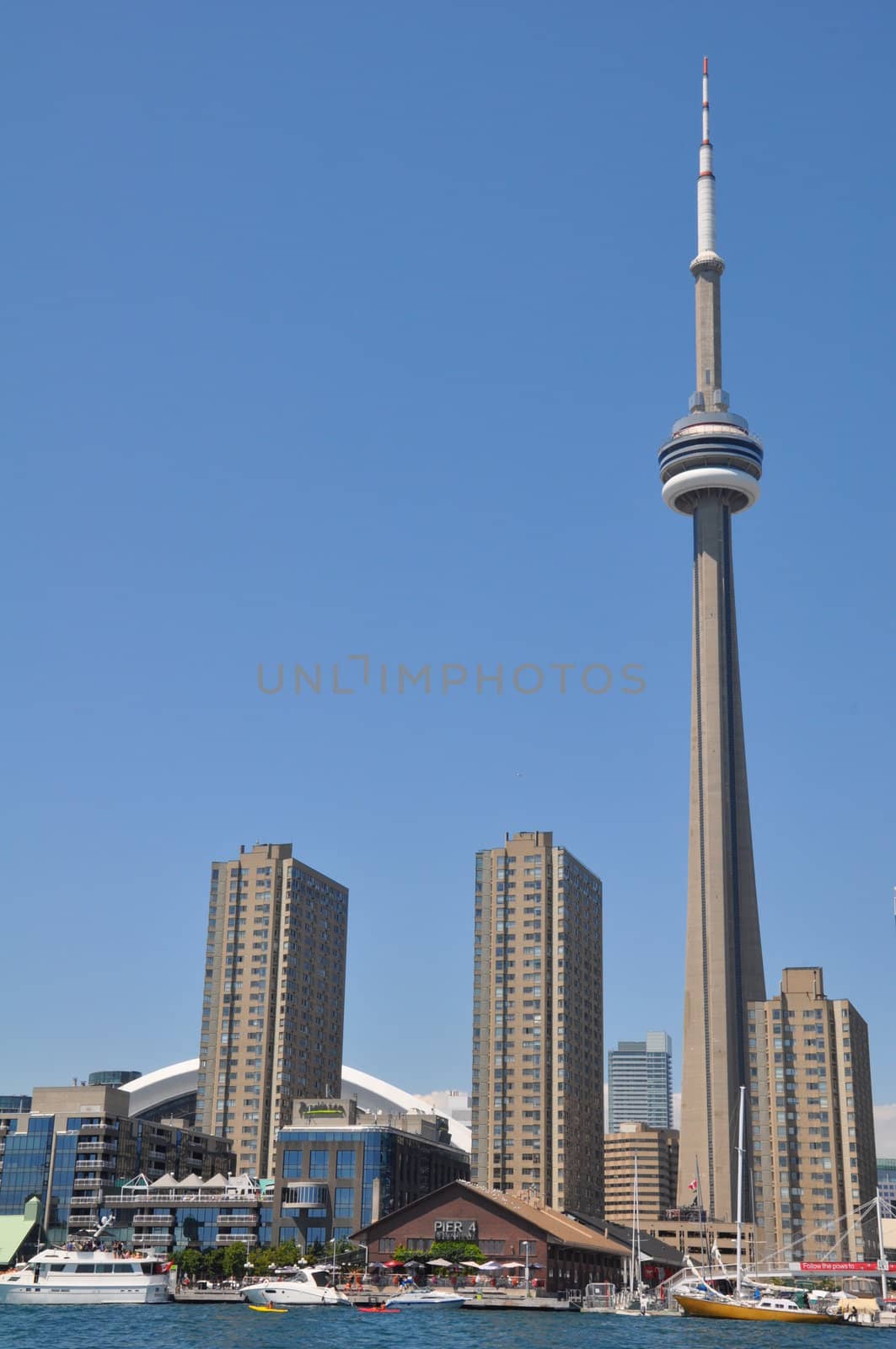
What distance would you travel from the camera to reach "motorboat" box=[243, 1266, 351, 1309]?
146 m

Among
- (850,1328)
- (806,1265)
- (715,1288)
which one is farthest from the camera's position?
(806,1265)

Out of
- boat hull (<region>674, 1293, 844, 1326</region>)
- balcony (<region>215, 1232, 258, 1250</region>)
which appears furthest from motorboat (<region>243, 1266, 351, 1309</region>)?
balcony (<region>215, 1232, 258, 1250</region>)

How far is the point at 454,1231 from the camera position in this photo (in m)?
181

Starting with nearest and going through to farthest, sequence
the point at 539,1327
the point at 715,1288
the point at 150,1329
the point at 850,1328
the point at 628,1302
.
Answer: the point at 150,1329
the point at 539,1327
the point at 850,1328
the point at 715,1288
the point at 628,1302

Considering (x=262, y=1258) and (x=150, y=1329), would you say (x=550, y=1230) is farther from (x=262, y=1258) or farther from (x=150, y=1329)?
(x=150, y=1329)

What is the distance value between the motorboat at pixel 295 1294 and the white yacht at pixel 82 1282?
31.2ft

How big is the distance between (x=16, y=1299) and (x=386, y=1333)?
46.5 m

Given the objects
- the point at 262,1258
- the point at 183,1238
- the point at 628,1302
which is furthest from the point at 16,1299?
the point at 628,1302

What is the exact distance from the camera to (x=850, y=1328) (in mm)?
139250

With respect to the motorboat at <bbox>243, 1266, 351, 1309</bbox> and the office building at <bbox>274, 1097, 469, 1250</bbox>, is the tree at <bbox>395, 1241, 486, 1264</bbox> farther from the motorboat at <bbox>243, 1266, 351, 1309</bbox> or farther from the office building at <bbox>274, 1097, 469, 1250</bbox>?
the motorboat at <bbox>243, 1266, 351, 1309</bbox>

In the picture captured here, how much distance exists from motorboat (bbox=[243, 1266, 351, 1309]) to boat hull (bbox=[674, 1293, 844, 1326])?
111 feet

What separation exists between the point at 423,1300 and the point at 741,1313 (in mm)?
32487

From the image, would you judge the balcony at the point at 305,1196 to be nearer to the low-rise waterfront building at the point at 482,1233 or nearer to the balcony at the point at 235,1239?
the balcony at the point at 235,1239

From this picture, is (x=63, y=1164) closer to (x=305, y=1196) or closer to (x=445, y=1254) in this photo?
(x=305, y=1196)
